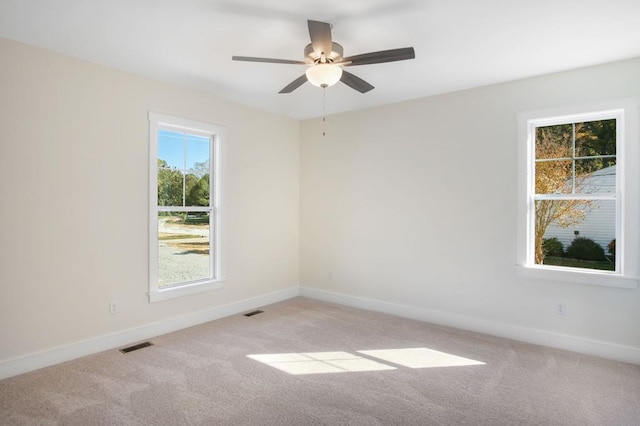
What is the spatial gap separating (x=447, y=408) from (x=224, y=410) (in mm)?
1524

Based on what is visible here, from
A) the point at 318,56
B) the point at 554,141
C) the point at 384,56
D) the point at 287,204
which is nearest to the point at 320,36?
the point at 318,56

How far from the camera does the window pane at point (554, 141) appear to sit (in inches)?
143

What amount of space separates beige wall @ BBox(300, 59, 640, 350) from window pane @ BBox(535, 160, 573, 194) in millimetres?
267

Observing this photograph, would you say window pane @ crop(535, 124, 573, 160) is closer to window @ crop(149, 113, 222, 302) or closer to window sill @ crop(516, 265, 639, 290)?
window sill @ crop(516, 265, 639, 290)

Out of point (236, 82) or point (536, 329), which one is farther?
point (236, 82)

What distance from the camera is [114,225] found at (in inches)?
140

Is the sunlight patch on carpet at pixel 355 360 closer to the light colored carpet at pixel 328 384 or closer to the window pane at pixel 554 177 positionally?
the light colored carpet at pixel 328 384

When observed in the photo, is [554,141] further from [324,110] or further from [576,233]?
[324,110]

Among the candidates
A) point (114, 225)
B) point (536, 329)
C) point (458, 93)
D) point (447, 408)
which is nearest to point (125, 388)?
point (114, 225)

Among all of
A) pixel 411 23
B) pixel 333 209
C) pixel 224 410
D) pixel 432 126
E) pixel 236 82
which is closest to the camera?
pixel 224 410

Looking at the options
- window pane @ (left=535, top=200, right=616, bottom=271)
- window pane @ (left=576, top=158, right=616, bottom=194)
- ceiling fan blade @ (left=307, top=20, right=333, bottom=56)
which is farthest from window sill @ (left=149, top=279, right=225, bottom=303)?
window pane @ (left=576, top=158, right=616, bottom=194)

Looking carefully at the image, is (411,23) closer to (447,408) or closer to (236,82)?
(236,82)

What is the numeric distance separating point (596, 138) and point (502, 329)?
214 centimetres

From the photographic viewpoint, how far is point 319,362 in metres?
3.20
